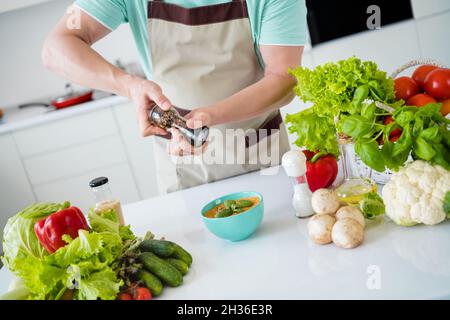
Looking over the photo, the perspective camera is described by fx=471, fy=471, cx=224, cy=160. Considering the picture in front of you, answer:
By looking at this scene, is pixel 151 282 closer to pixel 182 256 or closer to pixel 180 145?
pixel 182 256

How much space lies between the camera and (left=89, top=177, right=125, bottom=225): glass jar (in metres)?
1.17

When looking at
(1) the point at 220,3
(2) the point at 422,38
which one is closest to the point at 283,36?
(1) the point at 220,3

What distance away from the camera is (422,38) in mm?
3104

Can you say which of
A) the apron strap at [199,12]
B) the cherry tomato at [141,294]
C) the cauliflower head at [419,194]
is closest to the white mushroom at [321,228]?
the cauliflower head at [419,194]

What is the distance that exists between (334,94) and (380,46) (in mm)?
2345

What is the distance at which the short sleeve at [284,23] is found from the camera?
54.8 inches

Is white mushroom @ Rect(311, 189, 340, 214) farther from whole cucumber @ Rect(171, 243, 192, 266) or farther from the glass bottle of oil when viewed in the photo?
whole cucumber @ Rect(171, 243, 192, 266)

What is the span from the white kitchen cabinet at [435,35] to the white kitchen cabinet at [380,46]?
5 cm

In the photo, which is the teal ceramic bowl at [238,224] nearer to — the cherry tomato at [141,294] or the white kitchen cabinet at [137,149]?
the cherry tomato at [141,294]

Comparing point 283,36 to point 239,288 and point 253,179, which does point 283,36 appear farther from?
point 239,288

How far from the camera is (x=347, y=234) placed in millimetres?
864

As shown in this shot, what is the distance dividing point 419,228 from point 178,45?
947 mm

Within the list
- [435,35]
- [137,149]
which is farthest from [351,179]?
[435,35]

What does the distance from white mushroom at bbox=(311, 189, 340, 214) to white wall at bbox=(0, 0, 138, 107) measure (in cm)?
287
